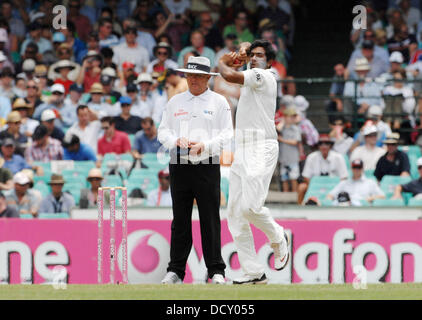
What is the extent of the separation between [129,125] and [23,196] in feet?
8.97

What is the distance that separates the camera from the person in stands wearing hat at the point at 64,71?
18.7m

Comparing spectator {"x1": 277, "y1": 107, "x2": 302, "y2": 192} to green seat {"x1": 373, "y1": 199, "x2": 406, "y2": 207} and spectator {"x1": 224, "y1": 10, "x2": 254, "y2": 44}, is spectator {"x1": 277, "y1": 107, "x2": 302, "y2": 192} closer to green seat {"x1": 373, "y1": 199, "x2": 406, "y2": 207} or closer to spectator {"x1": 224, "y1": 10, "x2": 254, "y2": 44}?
green seat {"x1": 373, "y1": 199, "x2": 406, "y2": 207}

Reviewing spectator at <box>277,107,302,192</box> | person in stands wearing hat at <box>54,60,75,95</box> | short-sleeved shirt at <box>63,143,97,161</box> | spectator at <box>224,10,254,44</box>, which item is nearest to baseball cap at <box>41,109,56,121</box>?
short-sleeved shirt at <box>63,143,97,161</box>

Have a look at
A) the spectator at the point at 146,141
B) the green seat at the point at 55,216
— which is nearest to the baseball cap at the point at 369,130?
the spectator at the point at 146,141

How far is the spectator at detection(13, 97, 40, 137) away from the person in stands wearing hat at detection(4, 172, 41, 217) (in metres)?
1.79

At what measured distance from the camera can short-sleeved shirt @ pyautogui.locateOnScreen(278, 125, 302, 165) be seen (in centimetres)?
1637

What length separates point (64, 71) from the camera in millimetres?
18812

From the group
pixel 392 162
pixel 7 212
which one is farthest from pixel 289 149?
pixel 7 212

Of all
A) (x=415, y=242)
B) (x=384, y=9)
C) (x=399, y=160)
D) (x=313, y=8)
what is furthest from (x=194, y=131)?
(x=313, y=8)

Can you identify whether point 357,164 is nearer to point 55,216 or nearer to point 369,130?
point 369,130

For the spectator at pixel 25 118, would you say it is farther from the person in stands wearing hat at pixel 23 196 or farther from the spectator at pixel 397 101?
the spectator at pixel 397 101

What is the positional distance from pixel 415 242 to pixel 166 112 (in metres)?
4.15

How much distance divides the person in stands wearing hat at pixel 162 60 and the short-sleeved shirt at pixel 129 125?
1.55m

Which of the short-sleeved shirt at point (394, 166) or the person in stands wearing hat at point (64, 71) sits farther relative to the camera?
the person in stands wearing hat at point (64, 71)
